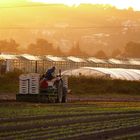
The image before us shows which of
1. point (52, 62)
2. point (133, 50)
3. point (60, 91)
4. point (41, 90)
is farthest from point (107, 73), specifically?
point (133, 50)

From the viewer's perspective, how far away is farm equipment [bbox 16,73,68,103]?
34.2 metres

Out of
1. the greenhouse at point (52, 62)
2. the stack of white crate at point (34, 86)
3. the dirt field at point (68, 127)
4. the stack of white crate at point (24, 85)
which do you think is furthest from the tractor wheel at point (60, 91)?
the greenhouse at point (52, 62)

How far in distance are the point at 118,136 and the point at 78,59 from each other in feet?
224

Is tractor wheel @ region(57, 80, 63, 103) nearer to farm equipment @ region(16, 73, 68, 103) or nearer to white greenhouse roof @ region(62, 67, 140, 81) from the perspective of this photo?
farm equipment @ region(16, 73, 68, 103)

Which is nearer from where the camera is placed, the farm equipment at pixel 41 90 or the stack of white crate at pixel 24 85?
the farm equipment at pixel 41 90

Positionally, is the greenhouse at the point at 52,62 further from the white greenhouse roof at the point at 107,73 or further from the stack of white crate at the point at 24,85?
the stack of white crate at the point at 24,85

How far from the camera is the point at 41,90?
34.4m

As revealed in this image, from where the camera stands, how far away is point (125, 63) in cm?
9006

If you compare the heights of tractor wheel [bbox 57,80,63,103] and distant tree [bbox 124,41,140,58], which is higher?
distant tree [bbox 124,41,140,58]

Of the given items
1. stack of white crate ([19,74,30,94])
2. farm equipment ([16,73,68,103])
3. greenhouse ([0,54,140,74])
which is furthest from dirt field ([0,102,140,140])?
greenhouse ([0,54,140,74])

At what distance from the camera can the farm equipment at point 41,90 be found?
34.2 metres

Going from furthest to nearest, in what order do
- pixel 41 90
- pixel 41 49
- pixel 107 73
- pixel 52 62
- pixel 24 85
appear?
pixel 41 49 → pixel 52 62 → pixel 107 73 → pixel 24 85 → pixel 41 90

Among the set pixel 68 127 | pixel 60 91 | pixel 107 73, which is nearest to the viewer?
pixel 68 127

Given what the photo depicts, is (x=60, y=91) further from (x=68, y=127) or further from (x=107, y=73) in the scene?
(x=107, y=73)
